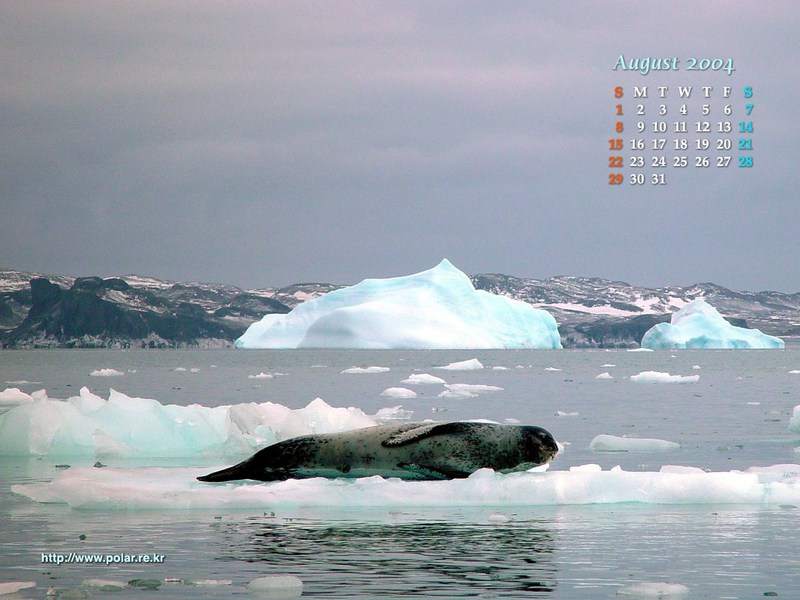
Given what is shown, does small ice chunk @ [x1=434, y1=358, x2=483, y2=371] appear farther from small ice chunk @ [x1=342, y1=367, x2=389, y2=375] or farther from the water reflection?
the water reflection

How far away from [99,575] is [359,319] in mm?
85175

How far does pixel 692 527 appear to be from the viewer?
9031 millimetres

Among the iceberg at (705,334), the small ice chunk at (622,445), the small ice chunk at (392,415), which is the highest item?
the iceberg at (705,334)

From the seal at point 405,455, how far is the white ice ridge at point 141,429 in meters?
4.36

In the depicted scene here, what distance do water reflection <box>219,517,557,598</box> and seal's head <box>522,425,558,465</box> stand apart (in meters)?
2.22

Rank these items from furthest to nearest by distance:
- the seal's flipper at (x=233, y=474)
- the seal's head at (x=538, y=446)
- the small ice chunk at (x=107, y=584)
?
1. the seal's head at (x=538, y=446)
2. the seal's flipper at (x=233, y=474)
3. the small ice chunk at (x=107, y=584)

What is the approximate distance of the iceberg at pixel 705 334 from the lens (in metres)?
90.0

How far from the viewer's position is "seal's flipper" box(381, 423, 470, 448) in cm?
1129

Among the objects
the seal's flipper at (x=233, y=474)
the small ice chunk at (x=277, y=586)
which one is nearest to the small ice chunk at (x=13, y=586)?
the small ice chunk at (x=277, y=586)

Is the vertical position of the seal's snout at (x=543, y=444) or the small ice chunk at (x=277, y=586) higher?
the seal's snout at (x=543, y=444)

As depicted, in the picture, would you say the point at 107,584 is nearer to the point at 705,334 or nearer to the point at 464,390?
the point at 464,390

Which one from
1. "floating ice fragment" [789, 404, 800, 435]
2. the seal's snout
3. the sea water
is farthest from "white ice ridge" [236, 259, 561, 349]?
the seal's snout

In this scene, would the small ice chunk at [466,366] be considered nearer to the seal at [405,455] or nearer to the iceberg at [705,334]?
the iceberg at [705,334]

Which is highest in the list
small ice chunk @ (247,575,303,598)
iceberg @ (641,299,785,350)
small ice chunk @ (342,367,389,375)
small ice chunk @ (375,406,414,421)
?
iceberg @ (641,299,785,350)
